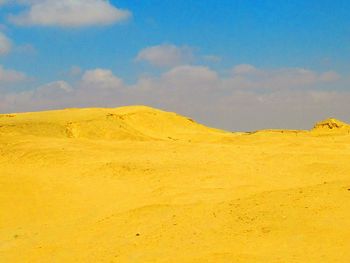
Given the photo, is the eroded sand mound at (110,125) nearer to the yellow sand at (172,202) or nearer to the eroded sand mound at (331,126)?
the yellow sand at (172,202)

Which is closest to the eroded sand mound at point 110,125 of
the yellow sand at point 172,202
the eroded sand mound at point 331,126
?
the yellow sand at point 172,202

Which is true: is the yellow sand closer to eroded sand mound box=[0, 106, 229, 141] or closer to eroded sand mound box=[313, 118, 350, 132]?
eroded sand mound box=[0, 106, 229, 141]

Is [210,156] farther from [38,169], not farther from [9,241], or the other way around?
[9,241]

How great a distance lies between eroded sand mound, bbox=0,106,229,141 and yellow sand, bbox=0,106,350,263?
3810 mm

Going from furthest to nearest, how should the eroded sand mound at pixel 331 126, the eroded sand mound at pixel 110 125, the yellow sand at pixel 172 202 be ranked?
1. the eroded sand mound at pixel 331 126
2. the eroded sand mound at pixel 110 125
3. the yellow sand at pixel 172 202

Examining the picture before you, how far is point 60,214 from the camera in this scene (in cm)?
866

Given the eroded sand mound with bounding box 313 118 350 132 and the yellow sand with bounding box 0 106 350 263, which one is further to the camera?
the eroded sand mound with bounding box 313 118 350 132

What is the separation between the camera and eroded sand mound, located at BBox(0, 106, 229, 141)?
2003cm

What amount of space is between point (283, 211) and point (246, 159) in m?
4.99

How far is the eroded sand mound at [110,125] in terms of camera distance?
20.0 m

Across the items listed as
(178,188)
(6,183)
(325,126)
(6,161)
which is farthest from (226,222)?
(325,126)

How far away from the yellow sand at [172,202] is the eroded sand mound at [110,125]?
381 centimetres

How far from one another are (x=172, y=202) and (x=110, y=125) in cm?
1410

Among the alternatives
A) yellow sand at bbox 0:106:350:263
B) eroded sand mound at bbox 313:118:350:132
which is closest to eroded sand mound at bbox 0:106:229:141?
yellow sand at bbox 0:106:350:263
